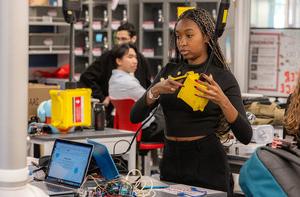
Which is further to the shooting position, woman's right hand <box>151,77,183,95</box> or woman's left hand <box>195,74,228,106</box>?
woman's right hand <box>151,77,183,95</box>

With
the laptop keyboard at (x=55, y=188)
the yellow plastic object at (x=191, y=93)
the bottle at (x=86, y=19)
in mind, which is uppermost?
the bottle at (x=86, y=19)

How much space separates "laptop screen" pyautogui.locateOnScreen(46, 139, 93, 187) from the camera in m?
3.40

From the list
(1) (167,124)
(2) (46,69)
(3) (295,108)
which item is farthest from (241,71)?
(2) (46,69)

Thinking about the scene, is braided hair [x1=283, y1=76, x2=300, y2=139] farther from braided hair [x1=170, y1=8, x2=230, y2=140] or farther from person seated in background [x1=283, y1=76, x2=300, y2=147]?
braided hair [x1=170, y1=8, x2=230, y2=140]

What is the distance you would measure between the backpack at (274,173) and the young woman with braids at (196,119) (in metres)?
1.04

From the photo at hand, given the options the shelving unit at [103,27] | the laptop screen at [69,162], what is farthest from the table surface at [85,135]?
the shelving unit at [103,27]

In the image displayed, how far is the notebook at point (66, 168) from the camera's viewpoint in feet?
11.1

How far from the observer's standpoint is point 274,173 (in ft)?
7.57

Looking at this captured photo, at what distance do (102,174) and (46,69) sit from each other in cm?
689

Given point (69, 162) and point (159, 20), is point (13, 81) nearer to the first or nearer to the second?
point (69, 162)

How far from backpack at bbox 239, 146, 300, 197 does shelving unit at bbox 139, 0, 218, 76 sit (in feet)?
20.8

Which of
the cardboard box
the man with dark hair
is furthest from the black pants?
the man with dark hair

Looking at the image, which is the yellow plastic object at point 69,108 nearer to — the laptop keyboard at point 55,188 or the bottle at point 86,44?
the laptop keyboard at point 55,188

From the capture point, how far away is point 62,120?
4895 mm
